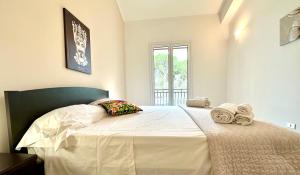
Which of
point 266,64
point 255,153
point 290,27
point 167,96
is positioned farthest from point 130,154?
point 167,96

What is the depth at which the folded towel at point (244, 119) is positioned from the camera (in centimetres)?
140

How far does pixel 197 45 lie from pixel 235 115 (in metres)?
3.12

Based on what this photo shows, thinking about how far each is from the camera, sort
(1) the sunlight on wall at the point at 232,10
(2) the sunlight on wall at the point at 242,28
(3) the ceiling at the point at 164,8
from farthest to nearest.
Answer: (3) the ceiling at the point at 164,8 < (1) the sunlight on wall at the point at 232,10 < (2) the sunlight on wall at the point at 242,28

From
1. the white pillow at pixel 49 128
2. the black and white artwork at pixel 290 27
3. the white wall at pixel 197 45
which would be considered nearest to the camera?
the white pillow at pixel 49 128

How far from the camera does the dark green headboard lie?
47.0 inches

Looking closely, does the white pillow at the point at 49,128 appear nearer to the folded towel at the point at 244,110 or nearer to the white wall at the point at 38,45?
the white wall at the point at 38,45

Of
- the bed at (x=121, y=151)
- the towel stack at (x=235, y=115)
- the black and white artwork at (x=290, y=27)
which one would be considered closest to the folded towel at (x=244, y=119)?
the towel stack at (x=235, y=115)

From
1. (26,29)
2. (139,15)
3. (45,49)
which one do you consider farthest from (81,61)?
(139,15)

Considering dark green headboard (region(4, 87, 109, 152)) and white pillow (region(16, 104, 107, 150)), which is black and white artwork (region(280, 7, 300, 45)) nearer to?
white pillow (region(16, 104, 107, 150))

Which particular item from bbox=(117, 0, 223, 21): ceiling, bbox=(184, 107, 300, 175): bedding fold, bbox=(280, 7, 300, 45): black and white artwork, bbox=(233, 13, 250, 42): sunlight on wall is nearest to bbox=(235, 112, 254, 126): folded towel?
bbox=(184, 107, 300, 175): bedding fold

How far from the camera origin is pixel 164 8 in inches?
161

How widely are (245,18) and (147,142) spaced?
10.9 ft

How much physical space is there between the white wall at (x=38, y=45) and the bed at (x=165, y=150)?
167mm

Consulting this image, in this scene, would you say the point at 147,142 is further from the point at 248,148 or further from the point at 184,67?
the point at 184,67
